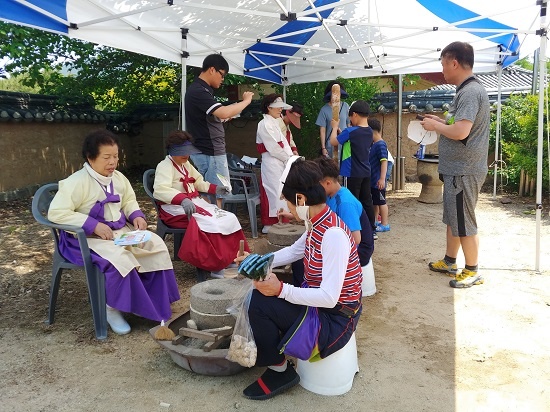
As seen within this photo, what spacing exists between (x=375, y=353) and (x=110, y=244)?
6.02 ft

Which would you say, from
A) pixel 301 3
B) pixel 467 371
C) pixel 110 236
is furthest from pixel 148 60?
pixel 467 371

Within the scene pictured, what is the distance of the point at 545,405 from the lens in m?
2.34

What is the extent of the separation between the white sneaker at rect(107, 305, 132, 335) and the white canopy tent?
245 cm

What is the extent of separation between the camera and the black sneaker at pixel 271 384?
239 centimetres

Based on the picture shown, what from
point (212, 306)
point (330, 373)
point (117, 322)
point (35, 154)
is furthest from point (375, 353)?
point (35, 154)

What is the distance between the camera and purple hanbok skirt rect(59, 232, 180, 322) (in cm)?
299

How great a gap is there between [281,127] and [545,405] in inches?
164

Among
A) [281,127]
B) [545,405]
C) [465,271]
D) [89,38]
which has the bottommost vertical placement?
[545,405]

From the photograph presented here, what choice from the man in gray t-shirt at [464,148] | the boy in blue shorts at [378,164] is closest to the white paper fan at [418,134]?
the boy in blue shorts at [378,164]

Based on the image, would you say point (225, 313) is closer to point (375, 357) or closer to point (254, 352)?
point (254, 352)

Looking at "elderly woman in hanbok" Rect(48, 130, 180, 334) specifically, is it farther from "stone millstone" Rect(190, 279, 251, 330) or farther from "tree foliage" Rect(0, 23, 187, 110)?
"tree foliage" Rect(0, 23, 187, 110)

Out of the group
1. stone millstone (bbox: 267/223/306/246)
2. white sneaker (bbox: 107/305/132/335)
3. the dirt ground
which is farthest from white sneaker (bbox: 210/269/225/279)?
white sneaker (bbox: 107/305/132/335)

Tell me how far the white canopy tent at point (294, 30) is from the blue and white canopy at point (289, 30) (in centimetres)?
1

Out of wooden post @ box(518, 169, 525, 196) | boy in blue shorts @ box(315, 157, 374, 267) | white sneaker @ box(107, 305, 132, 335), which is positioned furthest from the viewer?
wooden post @ box(518, 169, 525, 196)
